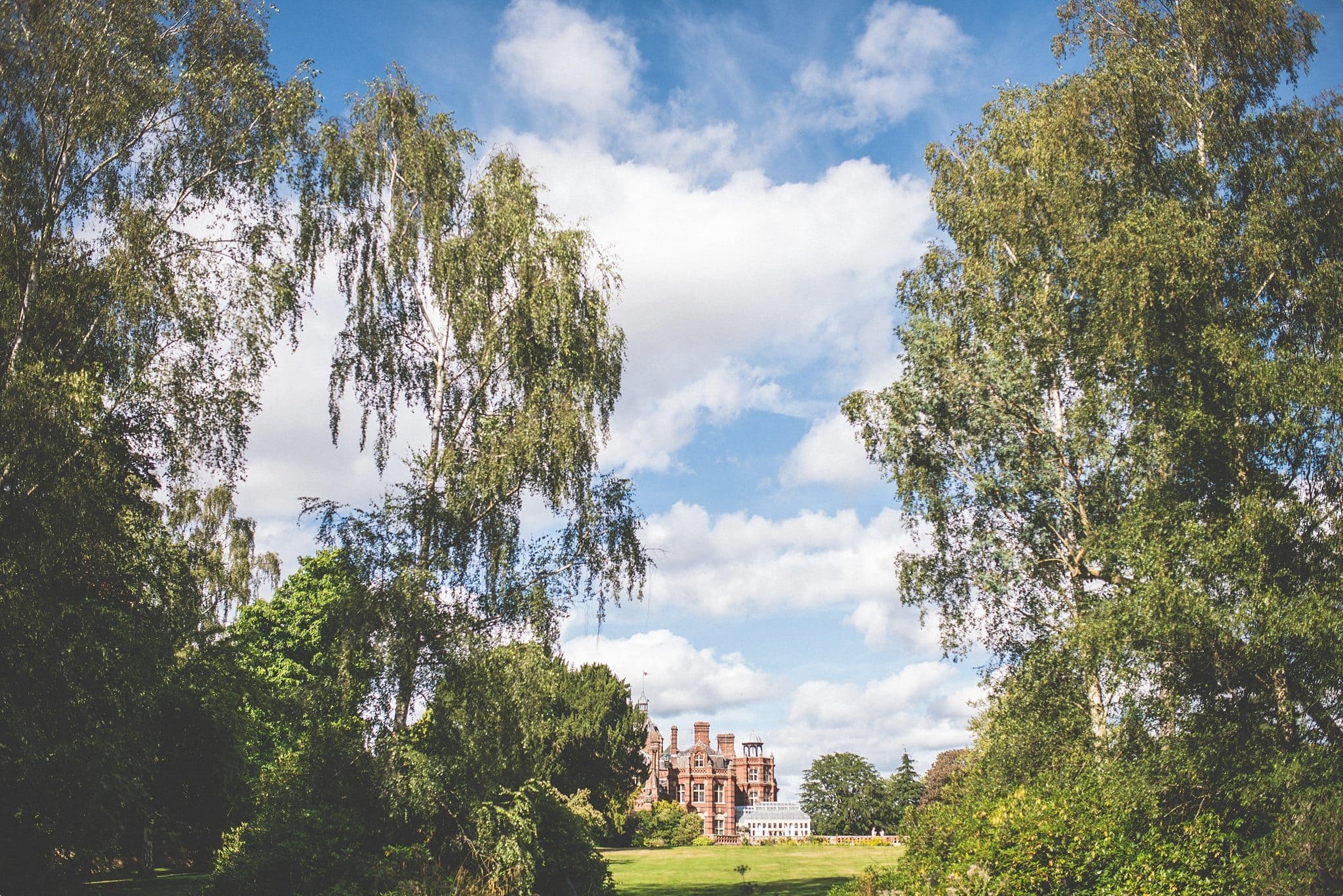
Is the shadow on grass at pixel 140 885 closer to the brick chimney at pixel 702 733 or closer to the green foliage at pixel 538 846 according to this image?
the green foliage at pixel 538 846

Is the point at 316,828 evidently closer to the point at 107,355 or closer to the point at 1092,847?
the point at 107,355

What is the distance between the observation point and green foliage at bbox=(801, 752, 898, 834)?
6725 cm

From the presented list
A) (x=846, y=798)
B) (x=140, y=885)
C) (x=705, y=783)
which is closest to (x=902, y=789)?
(x=846, y=798)

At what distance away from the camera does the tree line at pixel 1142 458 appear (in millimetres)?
12227

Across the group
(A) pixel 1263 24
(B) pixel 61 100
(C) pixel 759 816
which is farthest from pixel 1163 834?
(C) pixel 759 816

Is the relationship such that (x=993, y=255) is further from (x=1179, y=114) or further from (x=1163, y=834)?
(x=1163, y=834)

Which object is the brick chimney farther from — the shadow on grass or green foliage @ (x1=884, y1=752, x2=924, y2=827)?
the shadow on grass

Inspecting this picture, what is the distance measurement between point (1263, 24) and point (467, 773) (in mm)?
20825

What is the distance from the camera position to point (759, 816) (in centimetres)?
8275

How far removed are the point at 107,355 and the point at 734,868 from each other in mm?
26423

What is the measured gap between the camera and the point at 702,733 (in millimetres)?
82500

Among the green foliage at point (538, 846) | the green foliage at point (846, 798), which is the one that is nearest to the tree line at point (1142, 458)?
the green foliage at point (538, 846)

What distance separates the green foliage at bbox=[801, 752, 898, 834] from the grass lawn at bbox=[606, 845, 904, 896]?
1963 cm

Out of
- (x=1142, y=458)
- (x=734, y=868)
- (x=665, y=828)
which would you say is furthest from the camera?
(x=665, y=828)
